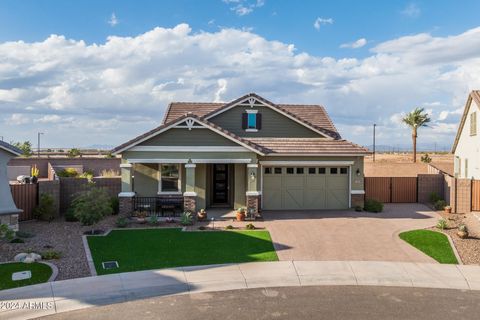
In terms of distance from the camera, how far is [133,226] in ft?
61.3

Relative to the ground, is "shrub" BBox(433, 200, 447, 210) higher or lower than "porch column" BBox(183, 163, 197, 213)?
lower

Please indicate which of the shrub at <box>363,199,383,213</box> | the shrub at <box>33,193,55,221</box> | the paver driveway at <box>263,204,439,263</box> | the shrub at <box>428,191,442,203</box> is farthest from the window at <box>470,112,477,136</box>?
the shrub at <box>33,193,55,221</box>

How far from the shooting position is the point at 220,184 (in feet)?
75.5

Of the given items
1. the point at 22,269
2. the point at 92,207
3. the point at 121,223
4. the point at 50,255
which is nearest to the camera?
the point at 22,269

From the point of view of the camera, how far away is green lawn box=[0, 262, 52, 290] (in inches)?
428

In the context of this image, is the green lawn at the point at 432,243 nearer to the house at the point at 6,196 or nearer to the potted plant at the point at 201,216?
the potted plant at the point at 201,216

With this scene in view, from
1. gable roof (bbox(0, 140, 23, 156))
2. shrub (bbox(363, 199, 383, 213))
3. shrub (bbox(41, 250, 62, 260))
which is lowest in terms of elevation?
shrub (bbox(41, 250, 62, 260))

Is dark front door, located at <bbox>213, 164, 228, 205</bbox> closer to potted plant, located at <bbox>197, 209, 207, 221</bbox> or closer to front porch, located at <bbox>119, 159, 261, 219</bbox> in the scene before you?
front porch, located at <bbox>119, 159, 261, 219</bbox>

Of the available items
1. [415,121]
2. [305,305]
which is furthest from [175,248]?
[415,121]

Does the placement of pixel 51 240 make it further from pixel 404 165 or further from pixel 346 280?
pixel 404 165

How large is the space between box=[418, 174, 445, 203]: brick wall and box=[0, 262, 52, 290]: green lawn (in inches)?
835

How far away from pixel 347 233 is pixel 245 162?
6.34 m

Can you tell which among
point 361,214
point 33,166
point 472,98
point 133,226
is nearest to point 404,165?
point 472,98

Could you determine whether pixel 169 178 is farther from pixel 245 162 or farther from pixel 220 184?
pixel 245 162
